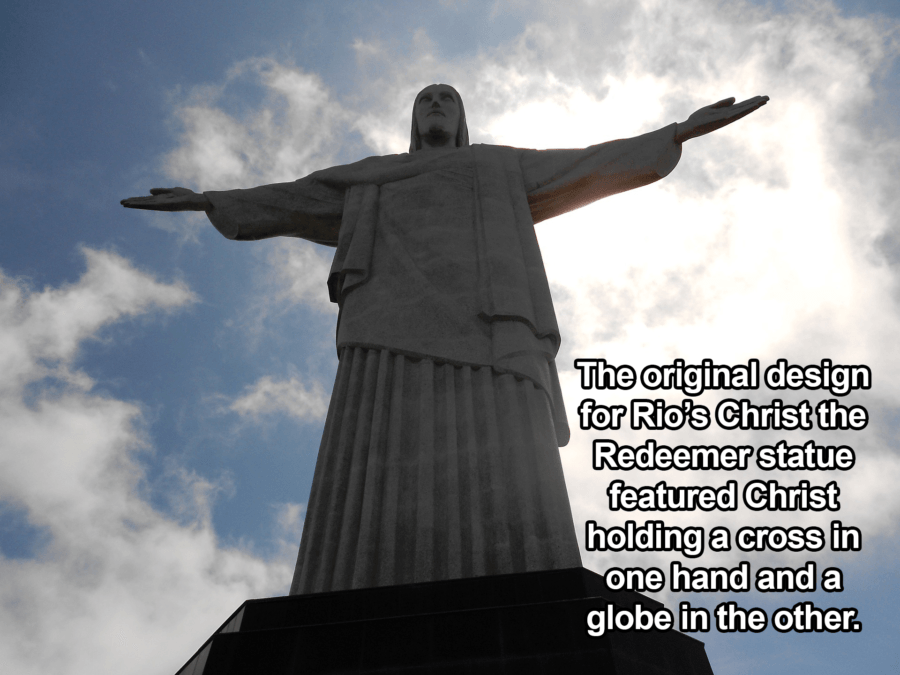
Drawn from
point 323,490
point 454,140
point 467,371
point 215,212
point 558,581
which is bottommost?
point 558,581

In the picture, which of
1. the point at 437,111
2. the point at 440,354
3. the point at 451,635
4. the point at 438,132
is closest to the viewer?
the point at 451,635

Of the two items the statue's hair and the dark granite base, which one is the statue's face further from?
the dark granite base

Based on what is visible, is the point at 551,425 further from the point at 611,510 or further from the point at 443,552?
the point at 443,552

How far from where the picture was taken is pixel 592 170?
835 cm

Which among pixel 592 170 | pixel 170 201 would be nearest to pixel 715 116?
pixel 592 170


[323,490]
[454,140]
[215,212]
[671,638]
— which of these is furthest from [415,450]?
[454,140]

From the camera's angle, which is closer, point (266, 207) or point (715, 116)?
point (715, 116)

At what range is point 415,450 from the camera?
5953mm

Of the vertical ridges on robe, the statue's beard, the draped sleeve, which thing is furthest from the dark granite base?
the statue's beard

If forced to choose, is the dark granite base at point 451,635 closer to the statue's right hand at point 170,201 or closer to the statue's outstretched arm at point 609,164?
the statue's outstretched arm at point 609,164

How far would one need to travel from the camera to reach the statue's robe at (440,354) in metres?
5.41

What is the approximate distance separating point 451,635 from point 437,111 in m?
6.81

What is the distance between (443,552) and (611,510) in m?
1.16

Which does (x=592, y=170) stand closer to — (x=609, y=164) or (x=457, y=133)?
(x=609, y=164)
